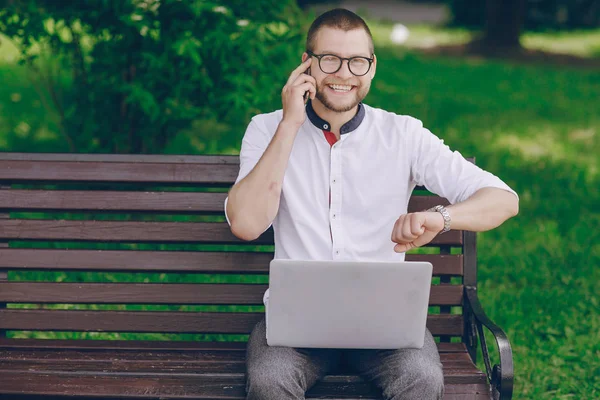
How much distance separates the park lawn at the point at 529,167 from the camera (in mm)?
4281

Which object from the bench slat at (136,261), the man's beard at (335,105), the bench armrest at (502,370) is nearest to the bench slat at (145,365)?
the bench armrest at (502,370)

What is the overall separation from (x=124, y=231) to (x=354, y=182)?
39.4 inches

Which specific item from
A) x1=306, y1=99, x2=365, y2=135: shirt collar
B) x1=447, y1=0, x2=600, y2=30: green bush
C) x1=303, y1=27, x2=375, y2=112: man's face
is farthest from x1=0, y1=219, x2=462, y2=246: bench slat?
x1=447, y1=0, x2=600, y2=30: green bush

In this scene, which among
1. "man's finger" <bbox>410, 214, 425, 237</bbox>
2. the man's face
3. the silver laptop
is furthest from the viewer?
the man's face

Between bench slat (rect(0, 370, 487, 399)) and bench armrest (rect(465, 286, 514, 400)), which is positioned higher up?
bench armrest (rect(465, 286, 514, 400))

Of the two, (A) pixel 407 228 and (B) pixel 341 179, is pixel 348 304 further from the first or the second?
(B) pixel 341 179

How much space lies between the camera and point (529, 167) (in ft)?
22.9

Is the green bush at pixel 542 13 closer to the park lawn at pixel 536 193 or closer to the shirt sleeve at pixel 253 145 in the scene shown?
the park lawn at pixel 536 193

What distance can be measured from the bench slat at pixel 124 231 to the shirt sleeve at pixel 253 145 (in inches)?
12.7

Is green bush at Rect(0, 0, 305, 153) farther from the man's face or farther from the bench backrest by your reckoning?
the man's face

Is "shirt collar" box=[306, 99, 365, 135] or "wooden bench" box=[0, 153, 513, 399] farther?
"wooden bench" box=[0, 153, 513, 399]

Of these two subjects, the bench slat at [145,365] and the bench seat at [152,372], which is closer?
the bench seat at [152,372]

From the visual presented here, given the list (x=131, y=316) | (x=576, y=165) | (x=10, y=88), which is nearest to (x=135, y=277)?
(x=131, y=316)

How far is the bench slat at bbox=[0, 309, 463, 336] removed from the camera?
11.4 ft
